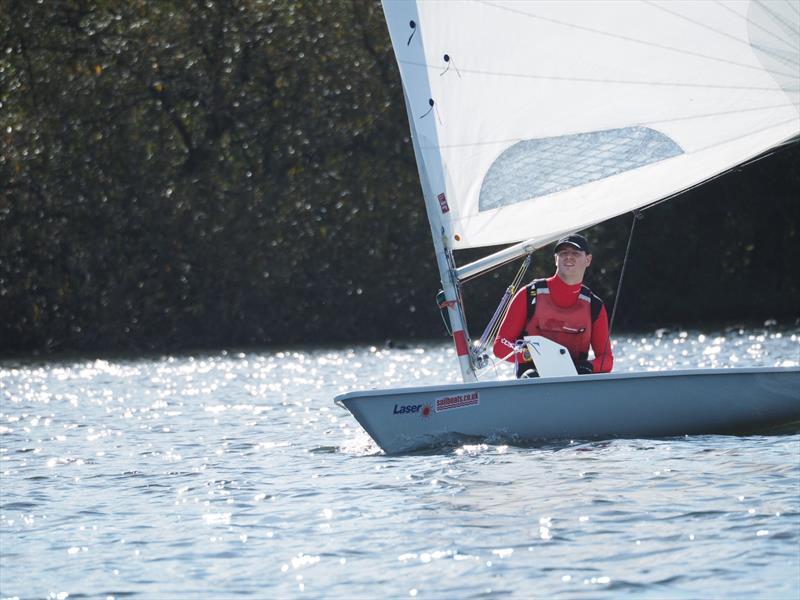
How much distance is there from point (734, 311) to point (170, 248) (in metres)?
10.1

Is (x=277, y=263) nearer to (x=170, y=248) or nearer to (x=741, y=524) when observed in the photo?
(x=170, y=248)

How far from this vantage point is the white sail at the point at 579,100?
33.3 feet

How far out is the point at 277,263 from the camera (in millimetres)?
27969

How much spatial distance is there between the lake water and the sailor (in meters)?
0.64

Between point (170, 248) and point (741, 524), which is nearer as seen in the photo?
point (741, 524)

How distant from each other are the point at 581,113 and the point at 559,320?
142 centimetres

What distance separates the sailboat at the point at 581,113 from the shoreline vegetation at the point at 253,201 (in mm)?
16801

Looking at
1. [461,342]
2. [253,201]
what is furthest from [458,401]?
[253,201]

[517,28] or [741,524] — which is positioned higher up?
[517,28]

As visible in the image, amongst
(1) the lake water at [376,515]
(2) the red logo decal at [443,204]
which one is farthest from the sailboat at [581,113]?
(1) the lake water at [376,515]

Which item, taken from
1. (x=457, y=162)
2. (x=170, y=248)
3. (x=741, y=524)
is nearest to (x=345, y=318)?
(x=170, y=248)

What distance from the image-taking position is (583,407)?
9617mm

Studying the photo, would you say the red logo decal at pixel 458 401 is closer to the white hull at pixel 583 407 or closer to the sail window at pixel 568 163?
the white hull at pixel 583 407

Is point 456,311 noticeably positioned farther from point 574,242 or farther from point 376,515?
point 376,515
